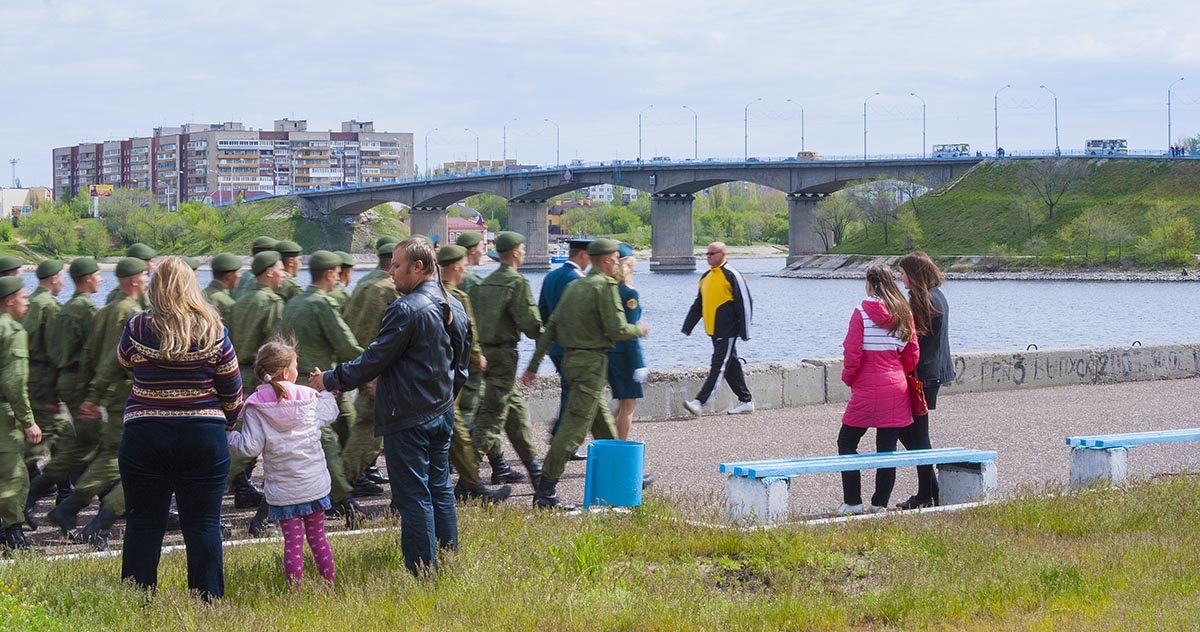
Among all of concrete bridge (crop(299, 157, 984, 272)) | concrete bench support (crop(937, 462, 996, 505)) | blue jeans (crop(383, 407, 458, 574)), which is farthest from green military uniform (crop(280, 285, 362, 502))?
concrete bridge (crop(299, 157, 984, 272))

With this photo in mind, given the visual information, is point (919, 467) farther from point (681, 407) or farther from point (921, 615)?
point (681, 407)

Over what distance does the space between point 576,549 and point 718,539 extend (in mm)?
848

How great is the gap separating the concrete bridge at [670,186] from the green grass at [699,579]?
101m

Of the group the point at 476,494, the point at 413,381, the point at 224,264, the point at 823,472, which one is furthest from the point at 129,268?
the point at 823,472

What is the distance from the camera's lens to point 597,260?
374 inches

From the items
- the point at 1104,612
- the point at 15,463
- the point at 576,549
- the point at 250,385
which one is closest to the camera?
the point at 1104,612

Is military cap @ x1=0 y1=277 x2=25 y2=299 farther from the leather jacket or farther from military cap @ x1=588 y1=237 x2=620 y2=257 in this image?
military cap @ x1=588 y1=237 x2=620 y2=257

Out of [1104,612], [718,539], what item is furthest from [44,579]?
[1104,612]

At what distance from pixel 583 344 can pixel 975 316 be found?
180 ft

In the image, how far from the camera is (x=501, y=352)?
9.83 meters

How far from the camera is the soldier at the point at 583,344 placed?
898cm

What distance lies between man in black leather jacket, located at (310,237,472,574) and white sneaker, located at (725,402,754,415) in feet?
24.9

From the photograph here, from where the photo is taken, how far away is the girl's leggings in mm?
6551

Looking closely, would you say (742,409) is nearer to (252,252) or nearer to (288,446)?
(252,252)
